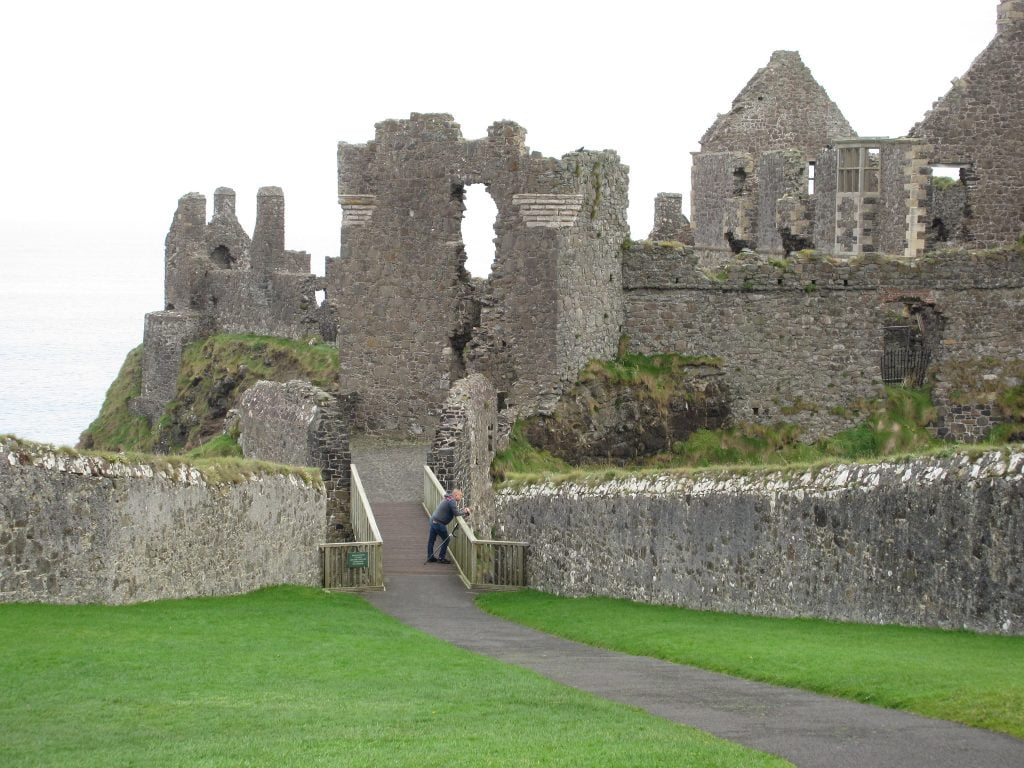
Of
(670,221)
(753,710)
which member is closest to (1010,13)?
(670,221)

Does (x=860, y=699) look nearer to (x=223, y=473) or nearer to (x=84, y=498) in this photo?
(x=84, y=498)

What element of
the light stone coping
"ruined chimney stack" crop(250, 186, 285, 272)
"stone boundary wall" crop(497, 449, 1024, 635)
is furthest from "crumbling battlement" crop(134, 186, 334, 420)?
"stone boundary wall" crop(497, 449, 1024, 635)

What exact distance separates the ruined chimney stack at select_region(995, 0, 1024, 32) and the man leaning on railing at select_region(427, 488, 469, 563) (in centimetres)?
1929

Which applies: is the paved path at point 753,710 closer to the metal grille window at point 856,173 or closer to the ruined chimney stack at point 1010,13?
the metal grille window at point 856,173

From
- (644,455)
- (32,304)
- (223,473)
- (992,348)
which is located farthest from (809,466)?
(32,304)

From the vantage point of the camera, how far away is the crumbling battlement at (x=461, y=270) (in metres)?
36.0

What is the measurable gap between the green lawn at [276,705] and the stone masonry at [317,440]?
11.2 m

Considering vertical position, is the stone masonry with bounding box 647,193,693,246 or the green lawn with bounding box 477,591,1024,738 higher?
the stone masonry with bounding box 647,193,693,246

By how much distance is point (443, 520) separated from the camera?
2962 cm

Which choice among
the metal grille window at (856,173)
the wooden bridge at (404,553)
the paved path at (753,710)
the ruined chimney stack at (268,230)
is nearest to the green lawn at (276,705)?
the paved path at (753,710)

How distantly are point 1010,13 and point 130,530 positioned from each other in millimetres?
27444

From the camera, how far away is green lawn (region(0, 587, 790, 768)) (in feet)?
45.1

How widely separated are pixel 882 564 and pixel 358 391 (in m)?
19.8

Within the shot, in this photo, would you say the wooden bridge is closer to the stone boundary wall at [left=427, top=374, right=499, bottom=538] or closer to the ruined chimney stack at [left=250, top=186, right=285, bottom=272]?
the stone boundary wall at [left=427, top=374, right=499, bottom=538]
